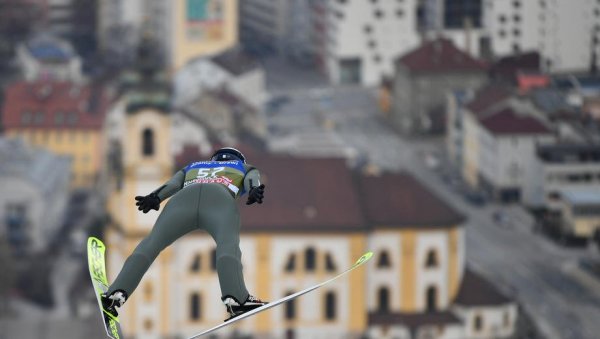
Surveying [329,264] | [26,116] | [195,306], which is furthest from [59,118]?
[329,264]

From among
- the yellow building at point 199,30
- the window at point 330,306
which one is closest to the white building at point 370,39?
the yellow building at point 199,30

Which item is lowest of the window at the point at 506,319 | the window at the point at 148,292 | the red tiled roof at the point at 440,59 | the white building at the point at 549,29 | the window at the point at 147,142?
the window at the point at 506,319

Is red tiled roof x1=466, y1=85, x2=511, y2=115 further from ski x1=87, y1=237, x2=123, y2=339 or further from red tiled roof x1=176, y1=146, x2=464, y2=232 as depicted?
ski x1=87, y1=237, x2=123, y2=339

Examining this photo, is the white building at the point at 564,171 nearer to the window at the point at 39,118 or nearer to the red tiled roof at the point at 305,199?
the red tiled roof at the point at 305,199

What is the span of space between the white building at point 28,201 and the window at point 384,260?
19.7 meters

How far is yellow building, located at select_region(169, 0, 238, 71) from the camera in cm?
12581

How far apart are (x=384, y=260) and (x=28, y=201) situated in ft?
72.7

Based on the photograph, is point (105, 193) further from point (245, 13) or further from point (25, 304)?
point (245, 13)

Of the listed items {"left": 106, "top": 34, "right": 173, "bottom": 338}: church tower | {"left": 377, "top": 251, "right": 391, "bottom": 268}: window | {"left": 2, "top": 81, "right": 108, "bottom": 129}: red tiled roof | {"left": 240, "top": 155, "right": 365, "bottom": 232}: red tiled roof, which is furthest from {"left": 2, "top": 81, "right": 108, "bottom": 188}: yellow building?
{"left": 377, "top": 251, "right": 391, "bottom": 268}: window

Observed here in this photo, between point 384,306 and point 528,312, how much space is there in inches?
178

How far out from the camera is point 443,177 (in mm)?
99000

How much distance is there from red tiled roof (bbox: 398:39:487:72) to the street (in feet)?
10.4

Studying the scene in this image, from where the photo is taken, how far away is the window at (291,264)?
3019 inches

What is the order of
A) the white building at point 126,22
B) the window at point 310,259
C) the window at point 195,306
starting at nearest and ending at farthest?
the window at point 195,306
the window at point 310,259
the white building at point 126,22
